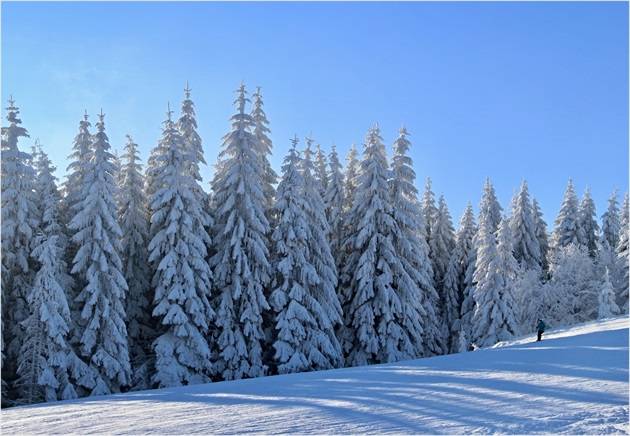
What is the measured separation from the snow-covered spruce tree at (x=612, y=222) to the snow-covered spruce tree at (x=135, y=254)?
49092mm

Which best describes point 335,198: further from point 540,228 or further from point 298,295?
point 540,228

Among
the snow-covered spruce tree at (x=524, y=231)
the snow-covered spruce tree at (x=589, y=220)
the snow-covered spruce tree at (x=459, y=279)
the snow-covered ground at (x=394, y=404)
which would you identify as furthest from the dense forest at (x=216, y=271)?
the snow-covered spruce tree at (x=589, y=220)

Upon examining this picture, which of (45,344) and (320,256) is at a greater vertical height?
(320,256)

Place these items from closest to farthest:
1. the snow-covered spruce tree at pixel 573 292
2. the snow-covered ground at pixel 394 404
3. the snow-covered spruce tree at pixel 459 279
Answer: the snow-covered ground at pixel 394 404
the snow-covered spruce tree at pixel 573 292
the snow-covered spruce tree at pixel 459 279

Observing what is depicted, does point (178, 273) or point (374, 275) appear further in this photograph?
point (374, 275)

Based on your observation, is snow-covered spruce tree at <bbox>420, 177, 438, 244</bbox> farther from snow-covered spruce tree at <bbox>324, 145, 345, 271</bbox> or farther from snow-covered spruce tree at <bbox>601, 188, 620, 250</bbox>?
snow-covered spruce tree at <bbox>601, 188, 620, 250</bbox>

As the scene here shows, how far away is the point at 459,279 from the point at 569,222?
15193 millimetres

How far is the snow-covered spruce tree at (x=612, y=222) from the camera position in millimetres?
55750

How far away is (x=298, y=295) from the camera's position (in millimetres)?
28812

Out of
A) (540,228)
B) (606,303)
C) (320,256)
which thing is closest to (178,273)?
(320,256)

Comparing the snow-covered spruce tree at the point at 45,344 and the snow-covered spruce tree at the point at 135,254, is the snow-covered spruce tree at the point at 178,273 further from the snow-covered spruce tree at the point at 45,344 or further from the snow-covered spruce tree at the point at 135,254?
the snow-covered spruce tree at the point at 45,344

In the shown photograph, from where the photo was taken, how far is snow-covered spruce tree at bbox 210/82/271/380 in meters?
27.7

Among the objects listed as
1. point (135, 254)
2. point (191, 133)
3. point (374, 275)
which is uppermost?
point (191, 133)

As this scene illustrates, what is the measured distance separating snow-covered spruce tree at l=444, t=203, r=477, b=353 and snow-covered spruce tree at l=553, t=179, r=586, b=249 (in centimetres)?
1050
